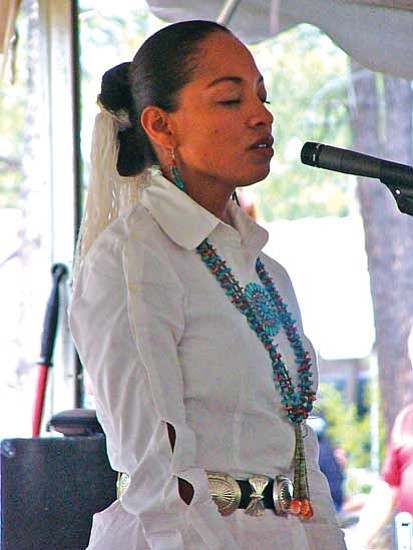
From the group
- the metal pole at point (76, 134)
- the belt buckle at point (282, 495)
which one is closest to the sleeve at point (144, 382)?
the belt buckle at point (282, 495)

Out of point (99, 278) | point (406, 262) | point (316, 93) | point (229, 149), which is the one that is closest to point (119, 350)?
point (99, 278)

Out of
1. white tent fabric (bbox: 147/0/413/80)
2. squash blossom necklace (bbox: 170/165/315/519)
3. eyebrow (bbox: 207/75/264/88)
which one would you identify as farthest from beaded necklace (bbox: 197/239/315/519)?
white tent fabric (bbox: 147/0/413/80)

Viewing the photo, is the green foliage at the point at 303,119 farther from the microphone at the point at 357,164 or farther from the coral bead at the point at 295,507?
the coral bead at the point at 295,507

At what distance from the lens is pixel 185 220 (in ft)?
5.54

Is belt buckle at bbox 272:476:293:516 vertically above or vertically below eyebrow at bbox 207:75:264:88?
below

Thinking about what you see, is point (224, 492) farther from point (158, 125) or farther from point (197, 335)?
point (158, 125)

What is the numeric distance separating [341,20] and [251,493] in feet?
5.05

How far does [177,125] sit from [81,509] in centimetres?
113

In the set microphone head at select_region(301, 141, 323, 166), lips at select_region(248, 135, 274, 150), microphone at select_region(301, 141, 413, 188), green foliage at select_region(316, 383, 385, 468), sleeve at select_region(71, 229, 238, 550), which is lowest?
sleeve at select_region(71, 229, 238, 550)

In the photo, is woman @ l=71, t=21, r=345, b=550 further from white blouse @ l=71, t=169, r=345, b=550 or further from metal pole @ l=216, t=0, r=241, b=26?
metal pole @ l=216, t=0, r=241, b=26

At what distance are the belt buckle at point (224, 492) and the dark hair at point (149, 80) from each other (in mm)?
545

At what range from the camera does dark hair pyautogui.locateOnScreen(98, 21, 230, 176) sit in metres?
1.75

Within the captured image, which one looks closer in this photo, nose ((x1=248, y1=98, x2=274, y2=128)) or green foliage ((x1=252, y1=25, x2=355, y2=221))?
nose ((x1=248, y1=98, x2=274, y2=128))

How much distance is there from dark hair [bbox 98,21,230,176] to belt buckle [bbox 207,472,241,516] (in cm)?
54
